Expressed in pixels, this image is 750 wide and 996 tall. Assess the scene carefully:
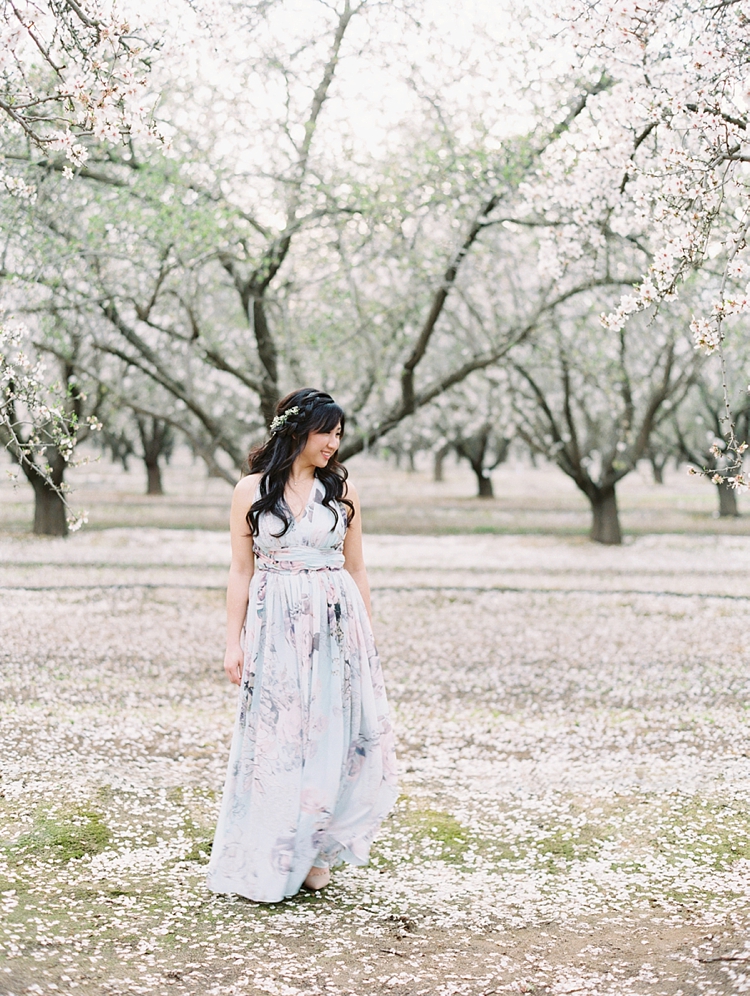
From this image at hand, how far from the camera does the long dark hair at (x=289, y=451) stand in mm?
4340

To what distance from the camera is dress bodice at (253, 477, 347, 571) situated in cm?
434

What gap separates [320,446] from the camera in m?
4.39

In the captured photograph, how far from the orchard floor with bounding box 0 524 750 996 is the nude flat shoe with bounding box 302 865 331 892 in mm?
56

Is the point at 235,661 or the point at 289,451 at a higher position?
the point at 289,451

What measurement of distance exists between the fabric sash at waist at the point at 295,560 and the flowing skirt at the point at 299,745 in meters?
0.02

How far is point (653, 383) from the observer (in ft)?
64.7

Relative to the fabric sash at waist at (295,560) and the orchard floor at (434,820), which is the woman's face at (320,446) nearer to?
the fabric sash at waist at (295,560)

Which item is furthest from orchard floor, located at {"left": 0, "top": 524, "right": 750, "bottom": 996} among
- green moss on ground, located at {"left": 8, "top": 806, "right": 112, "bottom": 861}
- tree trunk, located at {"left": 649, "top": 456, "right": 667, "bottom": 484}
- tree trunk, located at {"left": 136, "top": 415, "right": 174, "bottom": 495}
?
tree trunk, located at {"left": 649, "top": 456, "right": 667, "bottom": 484}

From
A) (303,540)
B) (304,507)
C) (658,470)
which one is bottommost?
(303,540)

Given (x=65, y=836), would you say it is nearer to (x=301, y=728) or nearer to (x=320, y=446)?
(x=301, y=728)

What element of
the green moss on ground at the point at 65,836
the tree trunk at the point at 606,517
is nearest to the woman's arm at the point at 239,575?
the green moss on ground at the point at 65,836

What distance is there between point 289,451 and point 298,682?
962 millimetres

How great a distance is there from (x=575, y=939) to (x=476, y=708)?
451 cm

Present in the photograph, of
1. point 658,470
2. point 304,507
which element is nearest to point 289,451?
point 304,507
